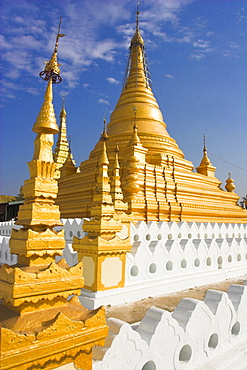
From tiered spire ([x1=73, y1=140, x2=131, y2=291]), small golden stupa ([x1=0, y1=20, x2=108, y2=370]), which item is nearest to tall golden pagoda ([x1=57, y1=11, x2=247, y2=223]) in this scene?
tiered spire ([x1=73, y1=140, x2=131, y2=291])

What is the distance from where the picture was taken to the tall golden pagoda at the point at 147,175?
14508 millimetres

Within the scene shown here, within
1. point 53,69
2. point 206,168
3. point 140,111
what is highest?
point 140,111

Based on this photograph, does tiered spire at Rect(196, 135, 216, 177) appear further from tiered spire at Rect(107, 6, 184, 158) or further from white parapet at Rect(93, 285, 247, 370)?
white parapet at Rect(93, 285, 247, 370)

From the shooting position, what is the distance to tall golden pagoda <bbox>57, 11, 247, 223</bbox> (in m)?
14.5

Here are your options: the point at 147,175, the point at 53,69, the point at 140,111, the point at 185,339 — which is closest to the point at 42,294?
the point at 185,339

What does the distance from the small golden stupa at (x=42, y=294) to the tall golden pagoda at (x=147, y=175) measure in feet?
33.2

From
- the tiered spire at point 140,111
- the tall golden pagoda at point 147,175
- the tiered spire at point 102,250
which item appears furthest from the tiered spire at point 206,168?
the tiered spire at point 102,250

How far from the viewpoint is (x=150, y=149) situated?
18109 millimetres

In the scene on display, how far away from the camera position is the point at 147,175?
15.2 meters

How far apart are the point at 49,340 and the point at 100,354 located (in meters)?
0.65

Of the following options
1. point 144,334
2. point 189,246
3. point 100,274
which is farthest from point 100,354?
point 189,246

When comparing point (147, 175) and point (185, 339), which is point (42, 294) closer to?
point (185, 339)

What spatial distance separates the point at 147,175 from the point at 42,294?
12845 mm

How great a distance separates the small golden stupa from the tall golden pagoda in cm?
1013
